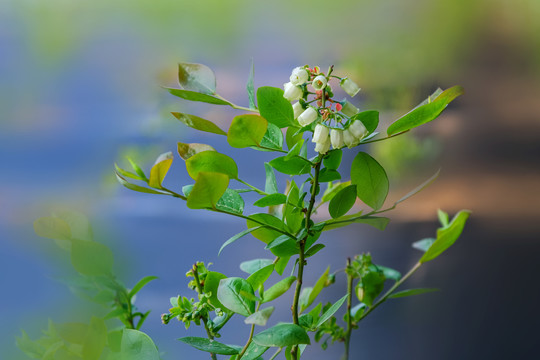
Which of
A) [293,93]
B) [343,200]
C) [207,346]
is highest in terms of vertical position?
[293,93]

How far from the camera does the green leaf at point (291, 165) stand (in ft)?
1.63

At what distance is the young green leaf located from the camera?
477 millimetres

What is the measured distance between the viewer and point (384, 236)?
1.38 meters

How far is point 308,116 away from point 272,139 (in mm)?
56

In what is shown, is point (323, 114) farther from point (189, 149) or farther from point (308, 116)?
point (189, 149)

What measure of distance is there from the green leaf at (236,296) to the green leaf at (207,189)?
9cm

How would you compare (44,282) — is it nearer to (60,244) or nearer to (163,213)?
(163,213)

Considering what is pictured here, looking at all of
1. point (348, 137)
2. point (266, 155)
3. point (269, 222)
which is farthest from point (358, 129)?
point (266, 155)

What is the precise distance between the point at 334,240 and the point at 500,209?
48 centimetres

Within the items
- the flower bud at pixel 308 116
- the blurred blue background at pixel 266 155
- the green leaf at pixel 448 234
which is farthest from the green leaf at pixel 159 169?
the blurred blue background at pixel 266 155

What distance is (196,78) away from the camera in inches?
21.7

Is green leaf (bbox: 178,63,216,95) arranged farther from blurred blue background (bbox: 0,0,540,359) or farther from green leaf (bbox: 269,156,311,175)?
blurred blue background (bbox: 0,0,540,359)

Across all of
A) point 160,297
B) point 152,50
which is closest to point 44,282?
point 160,297

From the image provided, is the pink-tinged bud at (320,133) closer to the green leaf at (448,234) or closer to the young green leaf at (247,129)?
the young green leaf at (247,129)
